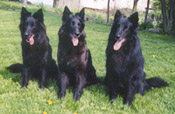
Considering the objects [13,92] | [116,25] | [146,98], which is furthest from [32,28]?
[146,98]

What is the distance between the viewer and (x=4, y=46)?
7266 millimetres

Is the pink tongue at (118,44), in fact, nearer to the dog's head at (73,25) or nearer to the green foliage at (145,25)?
the dog's head at (73,25)

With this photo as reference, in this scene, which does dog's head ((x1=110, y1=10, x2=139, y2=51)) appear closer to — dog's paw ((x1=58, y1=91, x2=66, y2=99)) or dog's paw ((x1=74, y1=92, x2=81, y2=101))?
dog's paw ((x1=74, y1=92, x2=81, y2=101))

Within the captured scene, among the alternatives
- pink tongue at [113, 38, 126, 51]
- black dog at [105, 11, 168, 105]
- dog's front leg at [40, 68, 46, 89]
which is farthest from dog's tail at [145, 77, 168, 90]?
dog's front leg at [40, 68, 46, 89]

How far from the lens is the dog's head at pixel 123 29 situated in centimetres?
303

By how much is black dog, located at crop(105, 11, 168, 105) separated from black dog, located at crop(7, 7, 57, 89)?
1.31m

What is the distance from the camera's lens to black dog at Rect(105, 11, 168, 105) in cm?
308

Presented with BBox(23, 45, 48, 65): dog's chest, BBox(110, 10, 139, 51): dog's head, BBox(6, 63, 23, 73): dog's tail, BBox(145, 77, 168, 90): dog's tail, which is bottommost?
BBox(145, 77, 168, 90): dog's tail

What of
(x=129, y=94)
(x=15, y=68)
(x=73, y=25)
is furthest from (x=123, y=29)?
(x=15, y=68)

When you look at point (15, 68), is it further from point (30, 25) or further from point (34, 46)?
point (30, 25)

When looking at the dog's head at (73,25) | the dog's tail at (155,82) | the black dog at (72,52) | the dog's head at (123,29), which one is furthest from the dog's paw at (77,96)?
the dog's tail at (155,82)

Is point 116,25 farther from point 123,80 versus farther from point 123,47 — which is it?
point 123,80

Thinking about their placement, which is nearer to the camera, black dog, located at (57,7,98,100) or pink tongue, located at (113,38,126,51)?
pink tongue, located at (113,38,126,51)

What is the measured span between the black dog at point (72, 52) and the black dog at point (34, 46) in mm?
447
